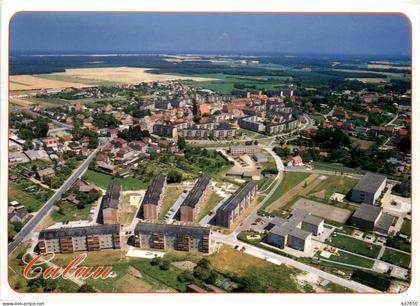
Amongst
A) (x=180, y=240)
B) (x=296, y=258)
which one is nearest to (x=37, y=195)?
(x=180, y=240)

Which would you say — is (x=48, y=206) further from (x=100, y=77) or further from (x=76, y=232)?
(x=100, y=77)

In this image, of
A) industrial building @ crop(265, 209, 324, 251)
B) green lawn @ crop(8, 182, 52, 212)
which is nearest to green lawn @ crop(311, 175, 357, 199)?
industrial building @ crop(265, 209, 324, 251)

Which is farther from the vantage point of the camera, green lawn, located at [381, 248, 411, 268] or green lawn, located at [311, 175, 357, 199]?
green lawn, located at [311, 175, 357, 199]

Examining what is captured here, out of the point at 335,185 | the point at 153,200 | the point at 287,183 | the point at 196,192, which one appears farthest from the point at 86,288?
the point at 335,185

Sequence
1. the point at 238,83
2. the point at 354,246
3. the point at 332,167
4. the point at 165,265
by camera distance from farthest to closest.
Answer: the point at 238,83 < the point at 332,167 < the point at 354,246 < the point at 165,265

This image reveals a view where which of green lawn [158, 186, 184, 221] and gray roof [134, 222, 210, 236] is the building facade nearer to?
green lawn [158, 186, 184, 221]

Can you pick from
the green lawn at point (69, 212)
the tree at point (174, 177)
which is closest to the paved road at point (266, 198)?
the tree at point (174, 177)
